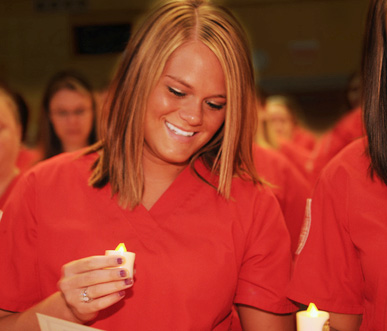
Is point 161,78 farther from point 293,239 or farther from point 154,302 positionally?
point 293,239

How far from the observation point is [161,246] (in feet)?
4.55

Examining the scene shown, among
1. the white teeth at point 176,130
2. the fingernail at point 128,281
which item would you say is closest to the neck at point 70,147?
the white teeth at point 176,130

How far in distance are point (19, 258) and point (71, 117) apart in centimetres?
178

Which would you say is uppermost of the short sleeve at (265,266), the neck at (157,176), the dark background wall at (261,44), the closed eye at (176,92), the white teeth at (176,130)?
the dark background wall at (261,44)

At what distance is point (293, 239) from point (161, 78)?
1.53 m

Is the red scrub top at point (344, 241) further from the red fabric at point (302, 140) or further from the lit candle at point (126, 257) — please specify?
the red fabric at point (302, 140)

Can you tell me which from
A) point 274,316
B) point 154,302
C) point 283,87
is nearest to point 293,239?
point 274,316

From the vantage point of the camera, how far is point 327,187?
1.37 m

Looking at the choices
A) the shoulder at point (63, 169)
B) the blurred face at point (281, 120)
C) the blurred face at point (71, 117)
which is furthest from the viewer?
the blurred face at point (281, 120)

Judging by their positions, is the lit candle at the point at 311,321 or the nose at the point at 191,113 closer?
the lit candle at the point at 311,321

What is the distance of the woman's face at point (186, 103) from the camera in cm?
137

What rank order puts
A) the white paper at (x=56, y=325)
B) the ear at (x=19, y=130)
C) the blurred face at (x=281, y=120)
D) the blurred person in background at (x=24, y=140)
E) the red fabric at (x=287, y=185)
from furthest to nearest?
the blurred face at (x=281, y=120) < the red fabric at (x=287, y=185) < the blurred person in background at (x=24, y=140) < the ear at (x=19, y=130) < the white paper at (x=56, y=325)

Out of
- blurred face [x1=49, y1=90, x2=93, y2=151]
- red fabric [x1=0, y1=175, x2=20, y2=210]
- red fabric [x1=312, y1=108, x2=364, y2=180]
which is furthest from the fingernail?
red fabric [x1=312, y1=108, x2=364, y2=180]

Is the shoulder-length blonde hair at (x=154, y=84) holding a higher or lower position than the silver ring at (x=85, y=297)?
higher
